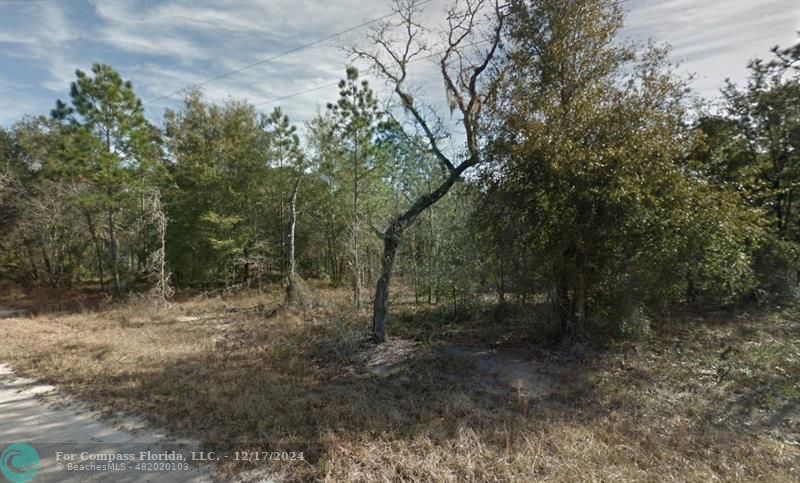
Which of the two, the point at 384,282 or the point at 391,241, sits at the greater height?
the point at 391,241

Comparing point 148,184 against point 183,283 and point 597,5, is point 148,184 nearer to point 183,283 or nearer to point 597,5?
point 183,283

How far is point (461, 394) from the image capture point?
160 inches

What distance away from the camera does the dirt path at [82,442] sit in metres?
2.65

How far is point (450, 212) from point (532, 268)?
2780mm

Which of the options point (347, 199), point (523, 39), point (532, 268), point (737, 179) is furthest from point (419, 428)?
point (347, 199)

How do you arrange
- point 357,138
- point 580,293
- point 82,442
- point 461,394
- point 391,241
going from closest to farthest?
point 82,442 < point 461,394 < point 580,293 < point 391,241 < point 357,138

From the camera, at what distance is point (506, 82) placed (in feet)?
17.8

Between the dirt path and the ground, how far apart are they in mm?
172

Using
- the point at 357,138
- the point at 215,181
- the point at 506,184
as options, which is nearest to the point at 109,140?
the point at 215,181

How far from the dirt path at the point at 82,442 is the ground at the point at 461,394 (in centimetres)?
17

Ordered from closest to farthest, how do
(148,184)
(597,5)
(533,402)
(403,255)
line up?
1. (533,402)
2. (597,5)
3. (403,255)
4. (148,184)

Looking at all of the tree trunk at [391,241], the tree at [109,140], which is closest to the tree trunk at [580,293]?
the tree trunk at [391,241]

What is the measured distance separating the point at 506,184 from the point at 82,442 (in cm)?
567

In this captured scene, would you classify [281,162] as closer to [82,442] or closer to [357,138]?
[357,138]
